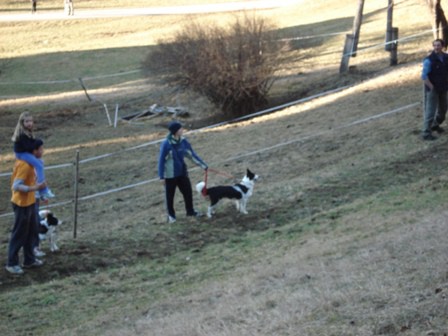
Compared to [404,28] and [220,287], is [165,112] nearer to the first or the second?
[404,28]

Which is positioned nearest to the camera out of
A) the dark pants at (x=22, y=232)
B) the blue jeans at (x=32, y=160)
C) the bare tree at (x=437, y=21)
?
the blue jeans at (x=32, y=160)

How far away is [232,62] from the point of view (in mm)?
26891

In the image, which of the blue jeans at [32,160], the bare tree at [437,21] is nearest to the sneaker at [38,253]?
the blue jeans at [32,160]

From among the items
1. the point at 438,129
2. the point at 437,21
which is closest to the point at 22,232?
the point at 438,129

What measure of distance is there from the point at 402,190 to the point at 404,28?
20799 mm

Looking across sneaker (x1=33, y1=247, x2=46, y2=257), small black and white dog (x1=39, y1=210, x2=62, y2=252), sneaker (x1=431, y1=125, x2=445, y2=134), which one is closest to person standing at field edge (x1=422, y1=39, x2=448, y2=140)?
sneaker (x1=431, y1=125, x2=445, y2=134)

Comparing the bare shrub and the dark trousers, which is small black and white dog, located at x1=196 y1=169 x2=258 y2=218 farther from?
the bare shrub

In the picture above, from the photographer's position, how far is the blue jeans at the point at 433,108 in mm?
15961

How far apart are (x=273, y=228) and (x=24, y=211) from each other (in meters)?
3.77

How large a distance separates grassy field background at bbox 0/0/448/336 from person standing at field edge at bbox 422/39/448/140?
1.14 feet

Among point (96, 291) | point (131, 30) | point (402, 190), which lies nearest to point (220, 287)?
point (96, 291)

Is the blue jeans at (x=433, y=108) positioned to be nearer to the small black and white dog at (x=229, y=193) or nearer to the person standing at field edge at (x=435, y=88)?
the person standing at field edge at (x=435, y=88)

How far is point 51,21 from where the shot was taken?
5531 centimetres

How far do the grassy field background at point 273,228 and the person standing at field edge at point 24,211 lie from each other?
0.27m
